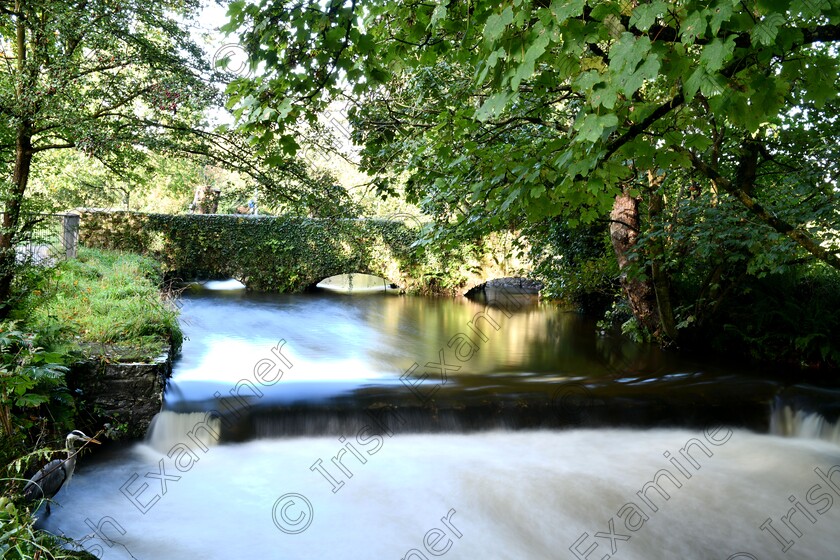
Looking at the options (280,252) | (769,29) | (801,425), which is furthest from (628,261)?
(280,252)

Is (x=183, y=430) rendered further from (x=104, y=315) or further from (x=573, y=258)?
(x=573, y=258)

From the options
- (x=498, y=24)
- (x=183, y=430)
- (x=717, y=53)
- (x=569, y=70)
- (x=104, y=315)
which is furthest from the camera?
(x=104, y=315)

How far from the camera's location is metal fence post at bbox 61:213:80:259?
483 inches

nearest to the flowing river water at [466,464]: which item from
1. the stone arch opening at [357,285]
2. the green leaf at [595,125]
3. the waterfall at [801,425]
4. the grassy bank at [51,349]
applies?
the waterfall at [801,425]

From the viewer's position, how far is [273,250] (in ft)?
61.5

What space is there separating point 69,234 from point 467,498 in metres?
10.9

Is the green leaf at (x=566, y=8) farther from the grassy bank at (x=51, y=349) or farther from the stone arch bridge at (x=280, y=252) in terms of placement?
the stone arch bridge at (x=280, y=252)

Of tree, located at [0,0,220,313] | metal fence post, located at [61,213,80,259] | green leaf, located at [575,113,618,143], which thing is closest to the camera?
green leaf, located at [575,113,618,143]

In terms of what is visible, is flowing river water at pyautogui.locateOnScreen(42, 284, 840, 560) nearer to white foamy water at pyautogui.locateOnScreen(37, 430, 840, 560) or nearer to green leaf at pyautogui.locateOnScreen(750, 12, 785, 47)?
white foamy water at pyautogui.locateOnScreen(37, 430, 840, 560)

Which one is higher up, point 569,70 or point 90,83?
point 90,83

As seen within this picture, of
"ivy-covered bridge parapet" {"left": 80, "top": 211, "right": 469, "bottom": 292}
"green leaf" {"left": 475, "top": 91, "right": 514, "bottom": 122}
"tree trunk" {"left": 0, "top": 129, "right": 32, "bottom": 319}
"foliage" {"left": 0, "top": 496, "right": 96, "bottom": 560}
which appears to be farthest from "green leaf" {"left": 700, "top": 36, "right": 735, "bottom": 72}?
"ivy-covered bridge parapet" {"left": 80, "top": 211, "right": 469, "bottom": 292}

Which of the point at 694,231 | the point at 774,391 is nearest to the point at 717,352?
the point at 774,391

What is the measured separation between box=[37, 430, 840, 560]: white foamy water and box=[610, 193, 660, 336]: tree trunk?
145 inches

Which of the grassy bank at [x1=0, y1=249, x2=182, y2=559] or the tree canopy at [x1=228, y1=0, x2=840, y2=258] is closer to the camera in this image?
the tree canopy at [x1=228, y1=0, x2=840, y2=258]
